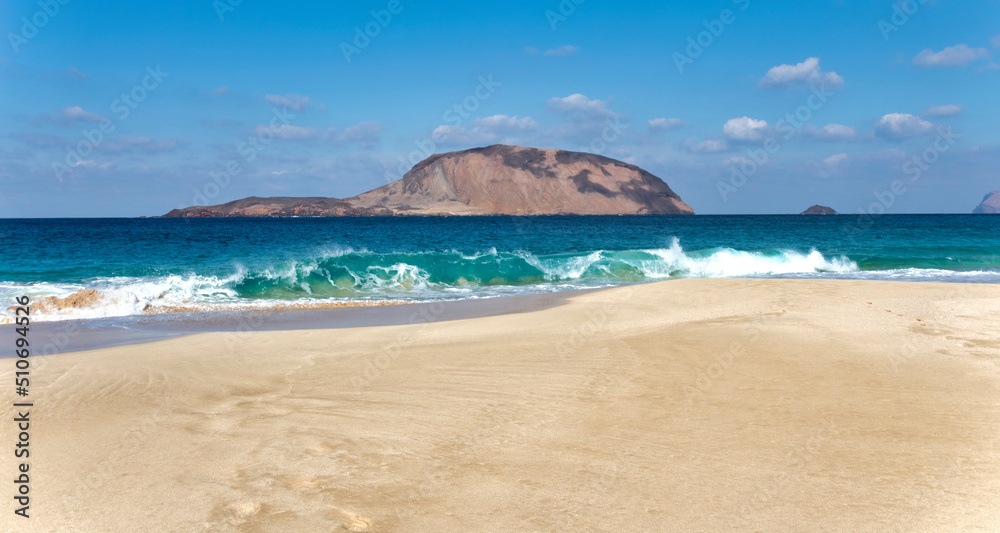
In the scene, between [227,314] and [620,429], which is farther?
[227,314]

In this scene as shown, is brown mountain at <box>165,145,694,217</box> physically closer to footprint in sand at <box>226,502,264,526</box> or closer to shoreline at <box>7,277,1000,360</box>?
shoreline at <box>7,277,1000,360</box>

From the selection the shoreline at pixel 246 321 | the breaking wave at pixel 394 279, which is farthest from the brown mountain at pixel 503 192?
the shoreline at pixel 246 321

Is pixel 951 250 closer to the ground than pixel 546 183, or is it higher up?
closer to the ground

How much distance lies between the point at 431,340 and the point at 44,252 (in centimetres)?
3092

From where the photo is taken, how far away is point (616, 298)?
1214cm

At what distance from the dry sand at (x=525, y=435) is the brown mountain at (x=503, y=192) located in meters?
135

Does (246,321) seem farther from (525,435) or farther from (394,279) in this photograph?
(525,435)

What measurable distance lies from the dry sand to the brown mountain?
135432 mm

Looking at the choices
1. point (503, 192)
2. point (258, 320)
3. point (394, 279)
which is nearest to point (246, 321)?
point (258, 320)

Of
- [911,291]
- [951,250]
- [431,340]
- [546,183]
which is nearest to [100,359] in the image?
[431,340]

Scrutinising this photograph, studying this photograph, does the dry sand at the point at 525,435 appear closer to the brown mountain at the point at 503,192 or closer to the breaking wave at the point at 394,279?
the breaking wave at the point at 394,279

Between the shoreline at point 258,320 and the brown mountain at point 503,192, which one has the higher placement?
the brown mountain at point 503,192

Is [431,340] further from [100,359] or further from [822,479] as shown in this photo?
[822,479]

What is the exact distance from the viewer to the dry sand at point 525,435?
3094mm
